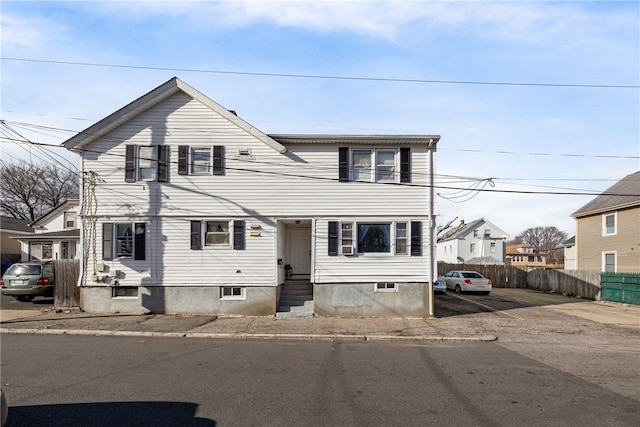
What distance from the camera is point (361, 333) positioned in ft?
43.0

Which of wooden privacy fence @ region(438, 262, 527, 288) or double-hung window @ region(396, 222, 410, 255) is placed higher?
double-hung window @ region(396, 222, 410, 255)

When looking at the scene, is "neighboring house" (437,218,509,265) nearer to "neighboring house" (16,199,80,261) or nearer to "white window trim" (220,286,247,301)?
"neighboring house" (16,199,80,261)

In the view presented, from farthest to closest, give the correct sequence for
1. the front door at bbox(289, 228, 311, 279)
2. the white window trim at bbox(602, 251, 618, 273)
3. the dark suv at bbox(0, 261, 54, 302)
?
1. the white window trim at bbox(602, 251, 618, 273)
2. the front door at bbox(289, 228, 311, 279)
3. the dark suv at bbox(0, 261, 54, 302)

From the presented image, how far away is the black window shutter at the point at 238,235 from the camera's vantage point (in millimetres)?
16250

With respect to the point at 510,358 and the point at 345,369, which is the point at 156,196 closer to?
the point at 345,369

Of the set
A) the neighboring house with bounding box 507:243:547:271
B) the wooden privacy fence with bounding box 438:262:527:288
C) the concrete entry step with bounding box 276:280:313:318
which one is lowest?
the neighboring house with bounding box 507:243:547:271

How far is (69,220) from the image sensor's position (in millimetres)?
39844

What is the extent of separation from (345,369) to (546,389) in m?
3.34

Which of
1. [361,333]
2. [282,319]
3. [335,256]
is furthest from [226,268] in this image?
[361,333]

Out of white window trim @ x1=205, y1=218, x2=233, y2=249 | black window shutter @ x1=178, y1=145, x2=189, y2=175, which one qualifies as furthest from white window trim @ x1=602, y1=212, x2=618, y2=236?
black window shutter @ x1=178, y1=145, x2=189, y2=175

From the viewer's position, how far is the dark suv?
17891mm

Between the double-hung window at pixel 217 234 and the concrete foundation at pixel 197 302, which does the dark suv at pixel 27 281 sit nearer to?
the concrete foundation at pixel 197 302

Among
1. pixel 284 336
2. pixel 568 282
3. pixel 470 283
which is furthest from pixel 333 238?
pixel 568 282

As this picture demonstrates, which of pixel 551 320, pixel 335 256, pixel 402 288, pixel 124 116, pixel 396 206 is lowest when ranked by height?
pixel 551 320
